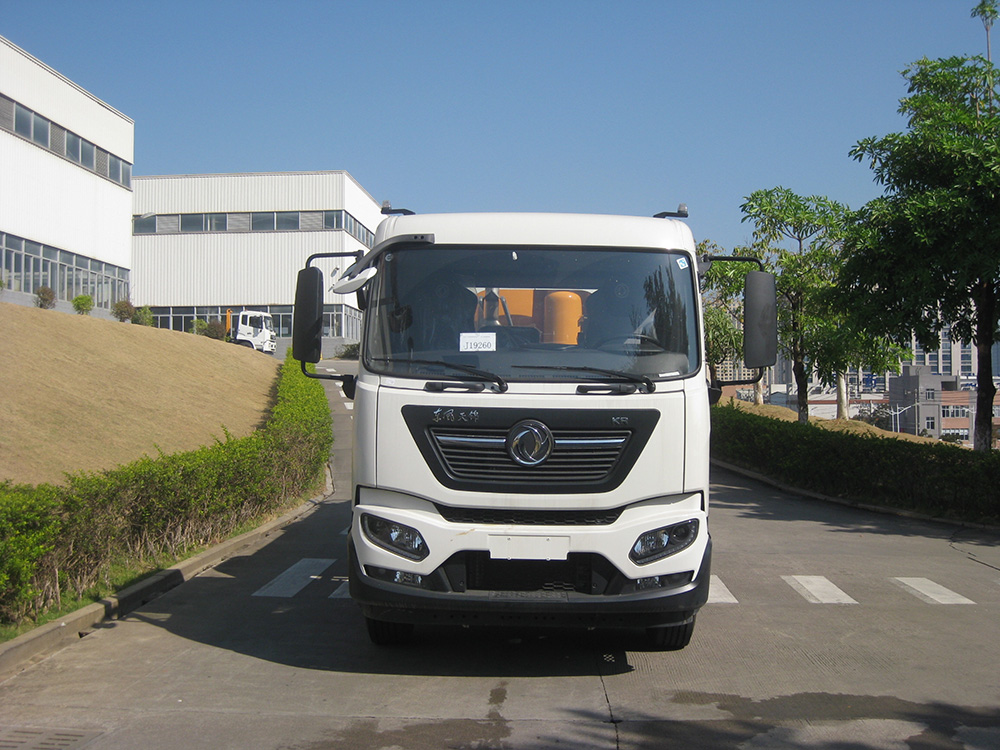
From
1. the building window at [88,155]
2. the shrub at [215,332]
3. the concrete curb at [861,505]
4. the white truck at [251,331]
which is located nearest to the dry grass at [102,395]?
the concrete curb at [861,505]

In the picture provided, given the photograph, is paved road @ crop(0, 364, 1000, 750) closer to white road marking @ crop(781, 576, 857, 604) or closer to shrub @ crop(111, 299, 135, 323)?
white road marking @ crop(781, 576, 857, 604)

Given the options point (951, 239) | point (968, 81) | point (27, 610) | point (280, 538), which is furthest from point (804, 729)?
point (968, 81)

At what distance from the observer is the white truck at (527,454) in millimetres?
5227

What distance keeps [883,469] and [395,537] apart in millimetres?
11097

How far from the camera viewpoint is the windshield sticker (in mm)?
5578

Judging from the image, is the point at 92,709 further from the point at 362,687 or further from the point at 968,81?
the point at 968,81

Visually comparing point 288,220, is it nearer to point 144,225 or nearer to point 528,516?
point 144,225

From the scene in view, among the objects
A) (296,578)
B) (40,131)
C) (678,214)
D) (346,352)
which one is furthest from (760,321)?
(346,352)

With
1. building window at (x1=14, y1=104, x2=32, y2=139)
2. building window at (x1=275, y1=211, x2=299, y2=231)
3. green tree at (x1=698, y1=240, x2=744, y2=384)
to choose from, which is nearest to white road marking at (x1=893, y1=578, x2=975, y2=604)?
green tree at (x1=698, y1=240, x2=744, y2=384)

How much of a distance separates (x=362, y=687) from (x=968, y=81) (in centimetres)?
1297

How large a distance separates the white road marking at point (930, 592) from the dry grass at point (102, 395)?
8.43m

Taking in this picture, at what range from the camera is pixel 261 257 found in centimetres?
5897

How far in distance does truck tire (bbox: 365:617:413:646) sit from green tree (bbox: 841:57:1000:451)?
350 inches

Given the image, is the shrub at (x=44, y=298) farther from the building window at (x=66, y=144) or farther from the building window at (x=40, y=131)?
the building window at (x=40, y=131)
